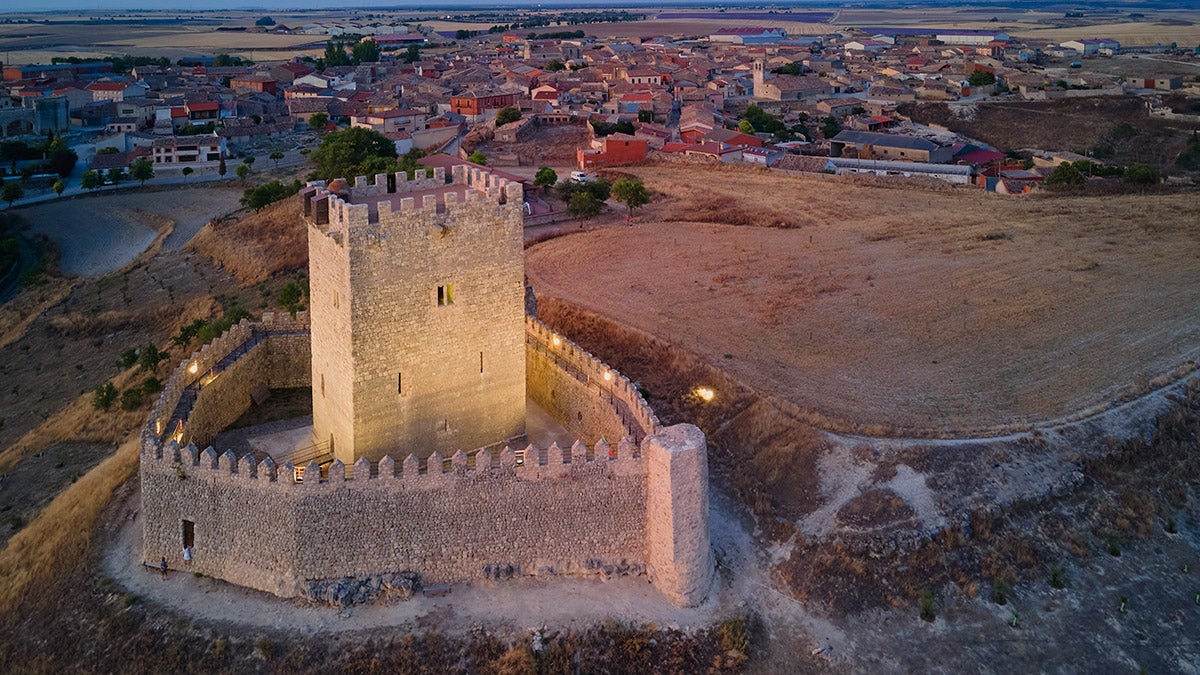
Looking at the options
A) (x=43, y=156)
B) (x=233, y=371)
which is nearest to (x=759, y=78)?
(x=43, y=156)

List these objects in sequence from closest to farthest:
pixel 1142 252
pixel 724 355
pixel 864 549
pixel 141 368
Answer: pixel 864 549, pixel 724 355, pixel 141 368, pixel 1142 252

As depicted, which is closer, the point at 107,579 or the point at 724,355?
the point at 107,579

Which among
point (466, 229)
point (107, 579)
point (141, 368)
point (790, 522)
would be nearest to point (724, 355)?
point (790, 522)

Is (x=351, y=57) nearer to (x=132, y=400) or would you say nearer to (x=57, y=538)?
(x=132, y=400)

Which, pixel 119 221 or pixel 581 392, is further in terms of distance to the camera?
pixel 119 221

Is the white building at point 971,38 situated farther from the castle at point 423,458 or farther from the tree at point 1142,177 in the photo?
the castle at point 423,458

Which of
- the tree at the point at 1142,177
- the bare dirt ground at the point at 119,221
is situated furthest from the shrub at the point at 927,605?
the bare dirt ground at the point at 119,221

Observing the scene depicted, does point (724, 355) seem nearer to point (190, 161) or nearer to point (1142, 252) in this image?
point (1142, 252)

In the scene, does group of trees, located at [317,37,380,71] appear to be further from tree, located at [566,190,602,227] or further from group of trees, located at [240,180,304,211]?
tree, located at [566,190,602,227]
